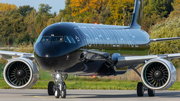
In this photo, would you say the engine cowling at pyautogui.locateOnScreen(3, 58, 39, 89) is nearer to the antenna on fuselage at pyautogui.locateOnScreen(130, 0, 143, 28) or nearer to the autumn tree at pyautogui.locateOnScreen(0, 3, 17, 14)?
the antenna on fuselage at pyautogui.locateOnScreen(130, 0, 143, 28)

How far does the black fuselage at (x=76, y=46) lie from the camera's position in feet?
→ 58.8

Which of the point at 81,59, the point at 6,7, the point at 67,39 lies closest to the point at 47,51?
the point at 67,39

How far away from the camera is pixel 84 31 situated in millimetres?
19984

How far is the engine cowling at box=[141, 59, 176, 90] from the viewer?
61.8ft

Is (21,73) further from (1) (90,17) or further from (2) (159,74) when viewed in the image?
(1) (90,17)

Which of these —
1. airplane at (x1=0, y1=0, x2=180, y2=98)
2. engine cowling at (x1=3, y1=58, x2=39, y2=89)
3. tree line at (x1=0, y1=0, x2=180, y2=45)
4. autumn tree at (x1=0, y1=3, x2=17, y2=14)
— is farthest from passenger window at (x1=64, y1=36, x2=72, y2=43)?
autumn tree at (x1=0, y1=3, x2=17, y2=14)

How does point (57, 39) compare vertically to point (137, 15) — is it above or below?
below

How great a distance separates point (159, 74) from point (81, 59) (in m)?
3.69

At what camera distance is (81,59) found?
1883 centimetres

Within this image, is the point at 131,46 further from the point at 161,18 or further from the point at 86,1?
the point at 86,1

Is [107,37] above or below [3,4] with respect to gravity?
below

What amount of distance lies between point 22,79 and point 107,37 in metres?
4.98

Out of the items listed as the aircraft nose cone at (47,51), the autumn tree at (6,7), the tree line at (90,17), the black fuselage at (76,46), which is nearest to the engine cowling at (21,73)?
the black fuselage at (76,46)

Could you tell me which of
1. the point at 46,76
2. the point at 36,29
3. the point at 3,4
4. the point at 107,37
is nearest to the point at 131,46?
the point at 107,37
